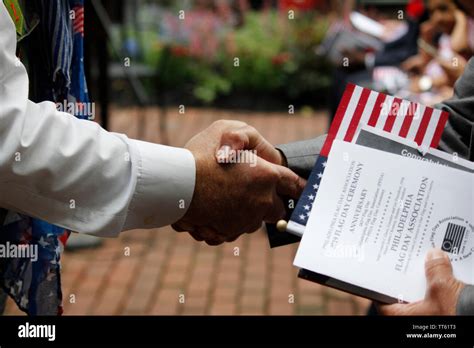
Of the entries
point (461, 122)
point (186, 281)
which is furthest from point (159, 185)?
point (186, 281)

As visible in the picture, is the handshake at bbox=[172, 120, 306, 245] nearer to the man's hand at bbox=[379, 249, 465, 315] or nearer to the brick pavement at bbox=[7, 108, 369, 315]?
the man's hand at bbox=[379, 249, 465, 315]

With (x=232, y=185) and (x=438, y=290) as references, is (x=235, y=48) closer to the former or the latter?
(x=232, y=185)

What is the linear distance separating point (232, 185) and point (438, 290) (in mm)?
748

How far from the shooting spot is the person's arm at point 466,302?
2033mm

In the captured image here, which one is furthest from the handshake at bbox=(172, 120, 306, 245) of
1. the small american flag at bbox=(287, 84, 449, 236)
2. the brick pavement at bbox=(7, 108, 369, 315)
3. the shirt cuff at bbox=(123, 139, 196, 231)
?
the brick pavement at bbox=(7, 108, 369, 315)

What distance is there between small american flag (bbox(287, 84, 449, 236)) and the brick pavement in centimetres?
263

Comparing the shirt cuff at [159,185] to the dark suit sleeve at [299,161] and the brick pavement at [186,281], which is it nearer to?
the dark suit sleeve at [299,161]

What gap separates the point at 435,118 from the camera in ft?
7.69

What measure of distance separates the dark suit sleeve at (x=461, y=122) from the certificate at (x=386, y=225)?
50 centimetres

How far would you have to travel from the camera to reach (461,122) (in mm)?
2688

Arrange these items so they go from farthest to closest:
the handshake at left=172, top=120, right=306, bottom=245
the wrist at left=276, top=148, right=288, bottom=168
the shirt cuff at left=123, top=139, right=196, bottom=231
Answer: the wrist at left=276, top=148, right=288, bottom=168 < the handshake at left=172, top=120, right=306, bottom=245 < the shirt cuff at left=123, top=139, right=196, bottom=231

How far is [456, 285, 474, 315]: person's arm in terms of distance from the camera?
2033 millimetres

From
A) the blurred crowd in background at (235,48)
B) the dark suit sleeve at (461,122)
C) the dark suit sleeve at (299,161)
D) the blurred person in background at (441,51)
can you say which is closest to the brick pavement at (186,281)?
the blurred person in background at (441,51)
